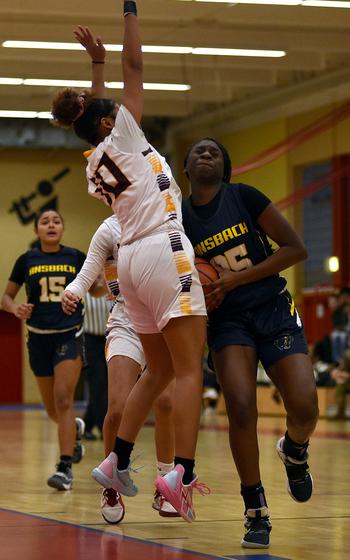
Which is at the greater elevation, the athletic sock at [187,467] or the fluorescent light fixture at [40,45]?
the fluorescent light fixture at [40,45]

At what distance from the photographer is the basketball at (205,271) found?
5.06m

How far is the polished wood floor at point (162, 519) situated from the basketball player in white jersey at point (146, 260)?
0.25m

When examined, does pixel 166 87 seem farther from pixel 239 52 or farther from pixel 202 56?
pixel 239 52

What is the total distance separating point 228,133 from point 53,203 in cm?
397

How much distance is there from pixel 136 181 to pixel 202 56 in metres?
13.5

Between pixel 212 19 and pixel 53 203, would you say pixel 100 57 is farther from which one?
pixel 53 203

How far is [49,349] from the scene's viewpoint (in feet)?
25.9

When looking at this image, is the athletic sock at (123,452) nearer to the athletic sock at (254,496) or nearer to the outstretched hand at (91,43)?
the athletic sock at (254,496)

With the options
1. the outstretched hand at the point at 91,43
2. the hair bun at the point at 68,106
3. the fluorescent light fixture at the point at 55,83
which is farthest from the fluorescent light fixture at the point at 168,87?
the hair bun at the point at 68,106

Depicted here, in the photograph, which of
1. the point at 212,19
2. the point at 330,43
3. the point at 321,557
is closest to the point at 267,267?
the point at 321,557

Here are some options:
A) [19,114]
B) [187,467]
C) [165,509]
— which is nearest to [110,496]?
[165,509]

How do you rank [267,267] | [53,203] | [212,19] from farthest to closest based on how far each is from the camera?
[53,203], [212,19], [267,267]

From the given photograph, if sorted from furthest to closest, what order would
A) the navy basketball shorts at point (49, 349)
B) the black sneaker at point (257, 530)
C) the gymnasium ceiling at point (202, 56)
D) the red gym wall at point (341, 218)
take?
the red gym wall at point (341, 218) → the gymnasium ceiling at point (202, 56) → the navy basketball shorts at point (49, 349) → the black sneaker at point (257, 530)

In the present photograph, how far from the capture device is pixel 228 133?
22938mm
